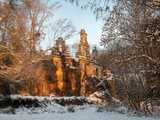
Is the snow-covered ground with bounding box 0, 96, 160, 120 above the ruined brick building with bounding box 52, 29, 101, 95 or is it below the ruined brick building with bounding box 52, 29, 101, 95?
below

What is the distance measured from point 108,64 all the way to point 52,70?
84.2 ft

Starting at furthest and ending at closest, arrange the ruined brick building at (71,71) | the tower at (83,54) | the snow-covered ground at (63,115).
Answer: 1. the ruined brick building at (71,71)
2. the tower at (83,54)
3. the snow-covered ground at (63,115)

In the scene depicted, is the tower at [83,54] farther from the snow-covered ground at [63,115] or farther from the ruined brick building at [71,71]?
the snow-covered ground at [63,115]

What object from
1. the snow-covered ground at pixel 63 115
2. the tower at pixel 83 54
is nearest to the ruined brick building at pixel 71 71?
the tower at pixel 83 54

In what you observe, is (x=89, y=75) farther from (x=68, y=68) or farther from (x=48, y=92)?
(x=48, y=92)

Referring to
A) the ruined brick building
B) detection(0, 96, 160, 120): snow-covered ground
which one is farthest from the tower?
detection(0, 96, 160, 120): snow-covered ground

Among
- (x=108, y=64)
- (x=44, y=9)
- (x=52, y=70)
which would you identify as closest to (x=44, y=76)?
(x=52, y=70)

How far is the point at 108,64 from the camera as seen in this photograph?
24969 mm

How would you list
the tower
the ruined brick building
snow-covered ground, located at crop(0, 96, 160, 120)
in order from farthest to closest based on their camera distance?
the ruined brick building
the tower
snow-covered ground, located at crop(0, 96, 160, 120)

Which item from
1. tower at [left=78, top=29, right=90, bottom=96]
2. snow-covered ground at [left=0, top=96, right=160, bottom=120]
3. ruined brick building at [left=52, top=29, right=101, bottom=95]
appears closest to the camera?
snow-covered ground at [left=0, top=96, right=160, bottom=120]

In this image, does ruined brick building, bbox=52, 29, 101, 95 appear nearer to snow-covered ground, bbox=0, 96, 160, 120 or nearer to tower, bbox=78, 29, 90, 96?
tower, bbox=78, 29, 90, 96

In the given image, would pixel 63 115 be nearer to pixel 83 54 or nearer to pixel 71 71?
pixel 71 71

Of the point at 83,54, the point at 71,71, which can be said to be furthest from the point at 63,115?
the point at 83,54

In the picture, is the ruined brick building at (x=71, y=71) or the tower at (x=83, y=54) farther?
the ruined brick building at (x=71, y=71)
